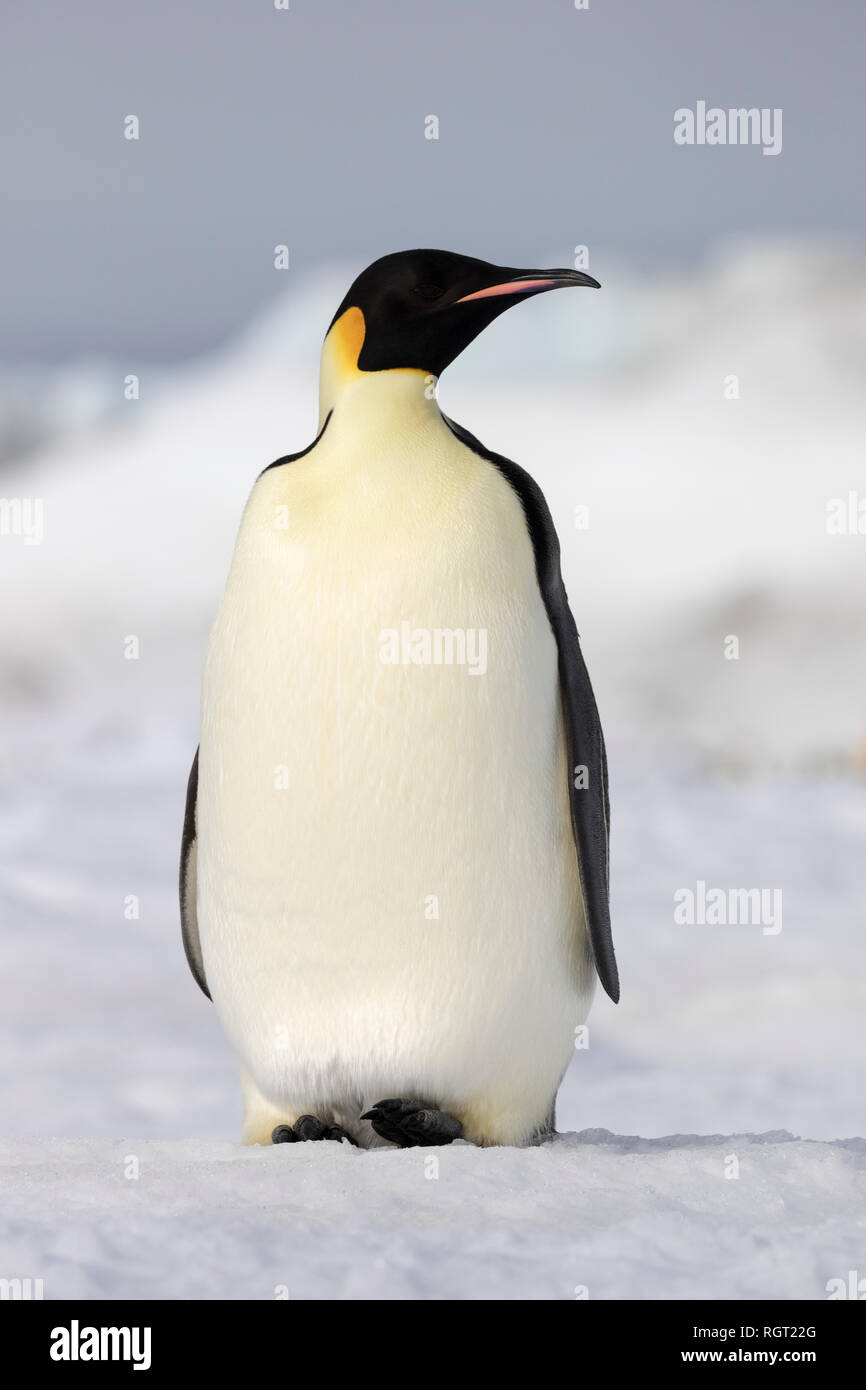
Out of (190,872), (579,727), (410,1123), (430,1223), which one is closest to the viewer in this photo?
(430,1223)

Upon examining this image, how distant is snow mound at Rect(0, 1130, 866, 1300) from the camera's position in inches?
70.1

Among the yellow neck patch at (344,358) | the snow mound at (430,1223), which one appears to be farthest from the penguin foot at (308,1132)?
the yellow neck patch at (344,358)

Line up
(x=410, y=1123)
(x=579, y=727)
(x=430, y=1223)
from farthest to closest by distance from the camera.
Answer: (x=579, y=727), (x=410, y=1123), (x=430, y=1223)

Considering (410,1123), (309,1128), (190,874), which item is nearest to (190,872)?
(190,874)

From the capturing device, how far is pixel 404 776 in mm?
2277

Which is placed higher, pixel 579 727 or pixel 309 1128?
pixel 579 727

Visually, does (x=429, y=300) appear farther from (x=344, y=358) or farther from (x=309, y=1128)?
(x=309, y=1128)

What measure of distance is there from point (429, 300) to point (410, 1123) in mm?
1195

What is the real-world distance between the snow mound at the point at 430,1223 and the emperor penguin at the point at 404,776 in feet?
0.53

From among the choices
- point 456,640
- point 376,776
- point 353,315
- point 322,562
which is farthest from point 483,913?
point 353,315

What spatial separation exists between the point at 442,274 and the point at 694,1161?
1.32 meters

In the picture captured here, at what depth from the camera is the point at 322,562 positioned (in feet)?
7.65

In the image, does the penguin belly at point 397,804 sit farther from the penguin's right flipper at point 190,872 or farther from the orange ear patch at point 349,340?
the penguin's right flipper at point 190,872

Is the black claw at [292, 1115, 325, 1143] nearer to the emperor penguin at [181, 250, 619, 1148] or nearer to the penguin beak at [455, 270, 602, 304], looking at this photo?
the emperor penguin at [181, 250, 619, 1148]
